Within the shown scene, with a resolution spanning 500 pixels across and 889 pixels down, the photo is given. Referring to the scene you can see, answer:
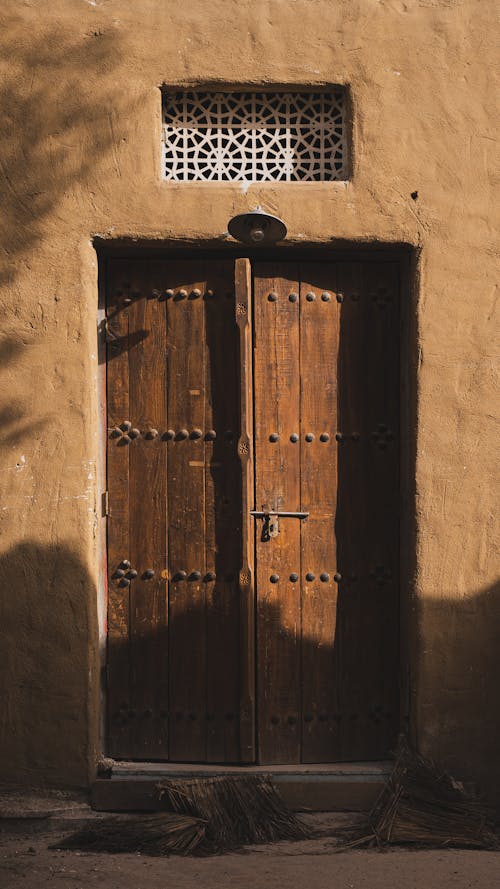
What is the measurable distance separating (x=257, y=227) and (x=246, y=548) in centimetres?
130

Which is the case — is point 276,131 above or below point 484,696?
above

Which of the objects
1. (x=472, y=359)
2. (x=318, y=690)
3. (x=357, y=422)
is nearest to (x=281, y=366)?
(x=357, y=422)

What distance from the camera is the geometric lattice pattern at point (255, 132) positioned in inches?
151

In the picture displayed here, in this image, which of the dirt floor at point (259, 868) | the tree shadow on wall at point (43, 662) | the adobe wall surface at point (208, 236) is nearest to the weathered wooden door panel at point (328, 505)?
the adobe wall surface at point (208, 236)

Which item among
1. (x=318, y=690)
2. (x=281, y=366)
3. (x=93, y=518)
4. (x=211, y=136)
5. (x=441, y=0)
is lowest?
(x=318, y=690)

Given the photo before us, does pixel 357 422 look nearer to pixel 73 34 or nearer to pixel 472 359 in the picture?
pixel 472 359

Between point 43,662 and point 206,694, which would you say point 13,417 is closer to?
point 43,662

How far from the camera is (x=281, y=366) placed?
3.90 meters

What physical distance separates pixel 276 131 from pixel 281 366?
98 cm

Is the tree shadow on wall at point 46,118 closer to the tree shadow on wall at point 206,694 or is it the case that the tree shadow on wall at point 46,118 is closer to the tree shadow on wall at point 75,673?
the tree shadow on wall at point 75,673

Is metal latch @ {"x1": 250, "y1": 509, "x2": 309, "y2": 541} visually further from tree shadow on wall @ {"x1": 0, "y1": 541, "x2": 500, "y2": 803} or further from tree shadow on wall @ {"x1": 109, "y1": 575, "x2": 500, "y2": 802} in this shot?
tree shadow on wall @ {"x1": 0, "y1": 541, "x2": 500, "y2": 803}

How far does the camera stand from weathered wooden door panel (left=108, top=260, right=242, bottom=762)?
12.7 ft

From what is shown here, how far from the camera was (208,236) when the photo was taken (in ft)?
12.3

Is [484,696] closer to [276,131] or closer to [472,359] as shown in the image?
[472,359]
